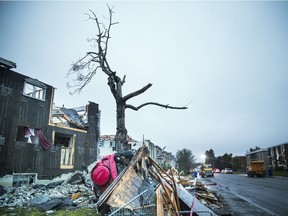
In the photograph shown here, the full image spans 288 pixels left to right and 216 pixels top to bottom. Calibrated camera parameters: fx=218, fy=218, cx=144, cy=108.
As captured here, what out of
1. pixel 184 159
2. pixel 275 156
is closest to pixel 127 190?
pixel 275 156

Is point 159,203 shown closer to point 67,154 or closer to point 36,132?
point 36,132

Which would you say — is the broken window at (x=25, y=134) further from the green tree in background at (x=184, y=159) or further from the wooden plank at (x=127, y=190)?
the green tree in background at (x=184, y=159)

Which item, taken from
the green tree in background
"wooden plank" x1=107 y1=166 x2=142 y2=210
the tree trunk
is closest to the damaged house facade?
the tree trunk

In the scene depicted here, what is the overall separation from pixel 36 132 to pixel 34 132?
149 mm

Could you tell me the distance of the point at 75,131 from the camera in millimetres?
20453

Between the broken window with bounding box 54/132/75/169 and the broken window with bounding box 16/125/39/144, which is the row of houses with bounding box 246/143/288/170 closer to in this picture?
the broken window with bounding box 54/132/75/169

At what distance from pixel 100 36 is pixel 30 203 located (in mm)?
10573

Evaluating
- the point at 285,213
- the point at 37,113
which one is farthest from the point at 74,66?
the point at 285,213

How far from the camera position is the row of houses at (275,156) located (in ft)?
182

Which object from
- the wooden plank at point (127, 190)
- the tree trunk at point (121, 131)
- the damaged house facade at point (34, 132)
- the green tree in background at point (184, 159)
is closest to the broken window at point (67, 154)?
the damaged house facade at point (34, 132)

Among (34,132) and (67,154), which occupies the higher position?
(34,132)

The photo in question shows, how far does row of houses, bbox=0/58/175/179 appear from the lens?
→ 48.5 ft

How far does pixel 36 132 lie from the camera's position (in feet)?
55.6

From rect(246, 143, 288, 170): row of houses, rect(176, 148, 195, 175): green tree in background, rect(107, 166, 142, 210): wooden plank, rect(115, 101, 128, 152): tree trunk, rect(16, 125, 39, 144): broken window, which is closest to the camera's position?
rect(107, 166, 142, 210): wooden plank
